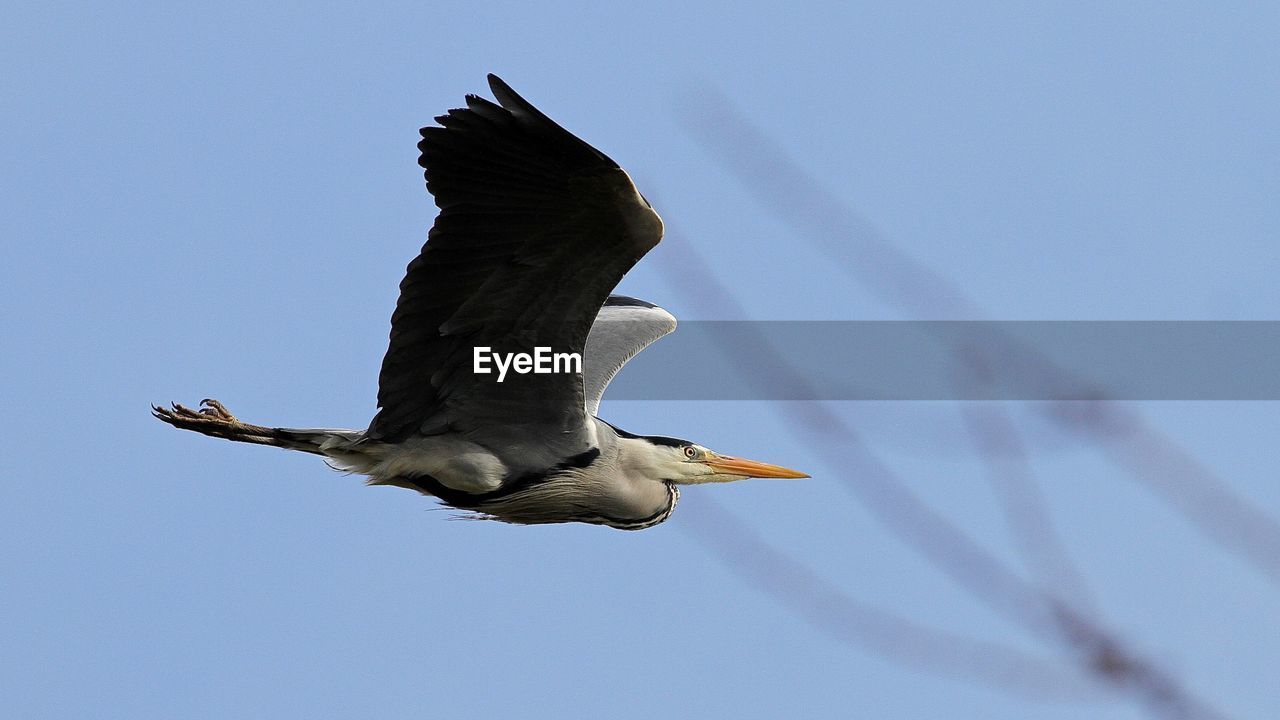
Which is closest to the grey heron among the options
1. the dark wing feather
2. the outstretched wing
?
the dark wing feather

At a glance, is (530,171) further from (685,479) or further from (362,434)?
(685,479)

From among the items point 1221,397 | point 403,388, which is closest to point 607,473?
point 403,388

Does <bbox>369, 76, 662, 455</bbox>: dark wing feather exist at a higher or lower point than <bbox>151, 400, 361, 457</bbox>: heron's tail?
higher

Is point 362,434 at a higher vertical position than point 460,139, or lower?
lower

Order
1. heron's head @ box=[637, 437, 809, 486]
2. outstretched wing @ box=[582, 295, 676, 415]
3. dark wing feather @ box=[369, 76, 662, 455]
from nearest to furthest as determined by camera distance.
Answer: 1. dark wing feather @ box=[369, 76, 662, 455]
2. heron's head @ box=[637, 437, 809, 486]
3. outstretched wing @ box=[582, 295, 676, 415]

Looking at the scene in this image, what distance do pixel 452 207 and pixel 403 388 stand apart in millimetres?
1123

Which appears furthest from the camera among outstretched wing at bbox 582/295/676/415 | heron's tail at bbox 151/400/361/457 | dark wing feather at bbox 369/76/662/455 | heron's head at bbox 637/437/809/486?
outstretched wing at bbox 582/295/676/415

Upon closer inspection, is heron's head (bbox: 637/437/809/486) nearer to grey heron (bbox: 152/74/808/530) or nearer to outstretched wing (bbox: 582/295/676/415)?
grey heron (bbox: 152/74/808/530)

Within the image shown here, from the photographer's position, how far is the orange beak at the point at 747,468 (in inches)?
306

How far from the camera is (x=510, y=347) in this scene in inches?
243

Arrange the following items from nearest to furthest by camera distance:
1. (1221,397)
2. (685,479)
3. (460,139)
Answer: (1221,397)
(460,139)
(685,479)

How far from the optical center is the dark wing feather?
556cm

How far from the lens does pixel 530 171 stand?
18.5 feet

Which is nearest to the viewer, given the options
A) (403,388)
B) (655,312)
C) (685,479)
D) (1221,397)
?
(1221,397)
